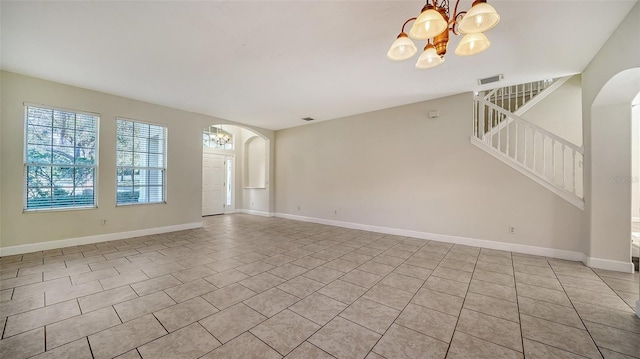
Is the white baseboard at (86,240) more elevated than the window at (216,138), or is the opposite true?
the window at (216,138)

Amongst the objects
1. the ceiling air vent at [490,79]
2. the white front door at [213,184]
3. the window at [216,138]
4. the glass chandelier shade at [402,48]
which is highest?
the ceiling air vent at [490,79]

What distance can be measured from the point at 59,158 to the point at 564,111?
9.39 metres

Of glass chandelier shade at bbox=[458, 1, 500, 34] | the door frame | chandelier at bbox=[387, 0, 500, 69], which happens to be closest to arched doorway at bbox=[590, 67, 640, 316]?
chandelier at bbox=[387, 0, 500, 69]

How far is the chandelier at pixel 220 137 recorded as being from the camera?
739 centimetres

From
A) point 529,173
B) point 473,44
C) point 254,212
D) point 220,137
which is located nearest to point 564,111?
point 529,173

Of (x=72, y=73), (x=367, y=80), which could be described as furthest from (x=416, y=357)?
(x=72, y=73)

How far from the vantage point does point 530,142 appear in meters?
4.60

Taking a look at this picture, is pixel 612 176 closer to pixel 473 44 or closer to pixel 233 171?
pixel 473 44

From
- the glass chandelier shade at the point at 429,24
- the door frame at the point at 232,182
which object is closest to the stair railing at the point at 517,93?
the glass chandelier shade at the point at 429,24

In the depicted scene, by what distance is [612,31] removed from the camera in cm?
246

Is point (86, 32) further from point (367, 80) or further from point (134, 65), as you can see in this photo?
point (367, 80)

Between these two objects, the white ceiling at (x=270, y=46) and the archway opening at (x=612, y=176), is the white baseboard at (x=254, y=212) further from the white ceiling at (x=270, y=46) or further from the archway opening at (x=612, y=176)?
the archway opening at (x=612, y=176)

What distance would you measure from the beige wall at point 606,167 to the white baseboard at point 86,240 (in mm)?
7316

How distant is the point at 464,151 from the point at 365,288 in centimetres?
326
